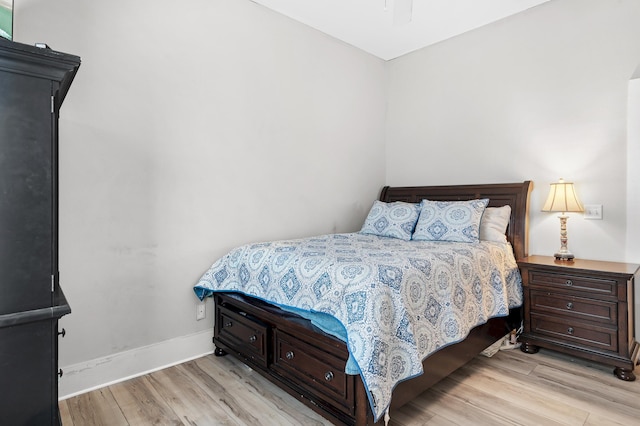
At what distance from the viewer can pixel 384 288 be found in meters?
1.64

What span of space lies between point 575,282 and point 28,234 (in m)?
2.98

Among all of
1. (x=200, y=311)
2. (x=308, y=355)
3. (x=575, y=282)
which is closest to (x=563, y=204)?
(x=575, y=282)

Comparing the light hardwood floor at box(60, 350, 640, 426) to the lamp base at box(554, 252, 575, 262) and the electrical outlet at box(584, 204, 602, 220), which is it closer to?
the lamp base at box(554, 252, 575, 262)

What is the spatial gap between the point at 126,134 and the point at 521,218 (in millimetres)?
3000

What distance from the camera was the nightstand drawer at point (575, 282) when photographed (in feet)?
7.61

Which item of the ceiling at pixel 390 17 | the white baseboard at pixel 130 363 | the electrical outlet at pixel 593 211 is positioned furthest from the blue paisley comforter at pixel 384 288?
the ceiling at pixel 390 17

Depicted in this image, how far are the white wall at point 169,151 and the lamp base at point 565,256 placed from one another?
1945mm

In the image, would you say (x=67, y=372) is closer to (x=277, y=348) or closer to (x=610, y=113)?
(x=277, y=348)

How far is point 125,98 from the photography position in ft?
7.41

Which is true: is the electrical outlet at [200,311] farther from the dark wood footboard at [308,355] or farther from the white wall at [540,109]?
the white wall at [540,109]

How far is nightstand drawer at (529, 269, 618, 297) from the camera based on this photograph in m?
2.32

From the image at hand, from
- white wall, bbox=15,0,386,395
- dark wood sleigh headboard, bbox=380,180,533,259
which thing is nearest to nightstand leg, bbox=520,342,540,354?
dark wood sleigh headboard, bbox=380,180,533,259

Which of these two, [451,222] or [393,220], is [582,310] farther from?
[393,220]

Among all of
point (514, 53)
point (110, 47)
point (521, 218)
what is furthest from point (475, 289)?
point (110, 47)
